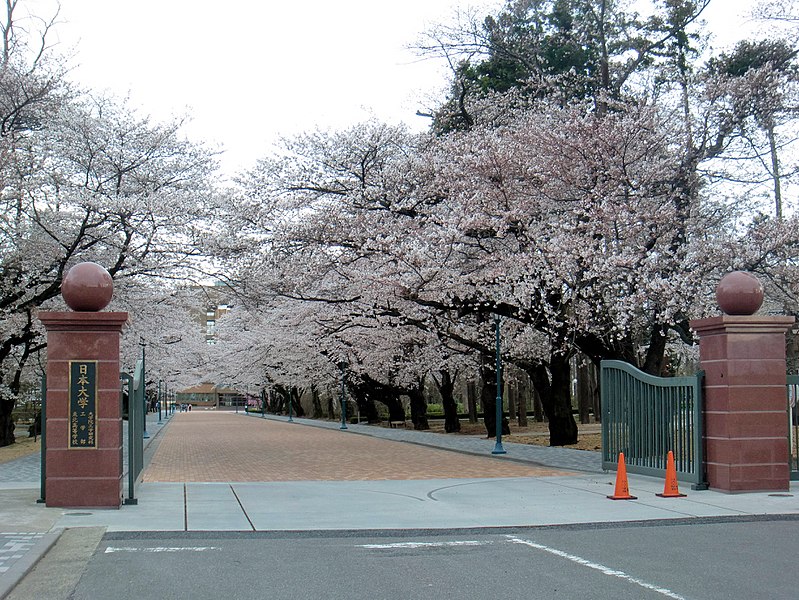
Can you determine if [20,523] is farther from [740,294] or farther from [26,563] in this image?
[740,294]

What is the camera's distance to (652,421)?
14.7 metres

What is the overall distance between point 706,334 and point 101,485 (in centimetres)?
909

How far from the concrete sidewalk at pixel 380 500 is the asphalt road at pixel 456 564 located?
28.1 inches

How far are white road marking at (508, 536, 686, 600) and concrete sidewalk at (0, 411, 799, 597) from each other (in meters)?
1.38

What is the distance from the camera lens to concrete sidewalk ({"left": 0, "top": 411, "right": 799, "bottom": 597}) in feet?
34.0

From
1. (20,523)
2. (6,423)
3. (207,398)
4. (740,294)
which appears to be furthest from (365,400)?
(207,398)

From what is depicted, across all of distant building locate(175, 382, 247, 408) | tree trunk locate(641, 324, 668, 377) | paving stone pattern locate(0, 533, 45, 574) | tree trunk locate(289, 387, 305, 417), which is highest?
tree trunk locate(641, 324, 668, 377)

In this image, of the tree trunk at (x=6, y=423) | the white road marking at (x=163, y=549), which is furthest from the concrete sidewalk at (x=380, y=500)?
the tree trunk at (x=6, y=423)

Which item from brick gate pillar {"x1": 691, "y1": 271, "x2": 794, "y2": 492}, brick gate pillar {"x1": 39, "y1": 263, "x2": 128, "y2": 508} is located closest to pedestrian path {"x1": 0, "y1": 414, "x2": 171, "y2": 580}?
brick gate pillar {"x1": 39, "y1": 263, "x2": 128, "y2": 508}

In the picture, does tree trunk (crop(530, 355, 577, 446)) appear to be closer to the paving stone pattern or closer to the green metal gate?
the green metal gate

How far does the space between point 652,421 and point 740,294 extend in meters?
2.92

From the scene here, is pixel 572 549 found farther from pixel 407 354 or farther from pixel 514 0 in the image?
pixel 407 354

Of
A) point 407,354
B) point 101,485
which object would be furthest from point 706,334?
point 407,354

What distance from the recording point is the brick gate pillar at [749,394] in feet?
42.1
